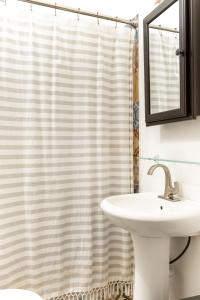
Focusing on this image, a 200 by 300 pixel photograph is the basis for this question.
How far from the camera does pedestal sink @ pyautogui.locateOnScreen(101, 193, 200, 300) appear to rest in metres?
1.08

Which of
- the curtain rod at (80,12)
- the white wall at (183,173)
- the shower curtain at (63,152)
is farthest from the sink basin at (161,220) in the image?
the curtain rod at (80,12)

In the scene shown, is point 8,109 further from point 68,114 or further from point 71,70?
point 71,70

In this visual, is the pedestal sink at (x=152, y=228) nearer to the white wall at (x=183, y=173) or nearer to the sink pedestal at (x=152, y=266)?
the sink pedestal at (x=152, y=266)

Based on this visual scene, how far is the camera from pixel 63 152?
1609 millimetres

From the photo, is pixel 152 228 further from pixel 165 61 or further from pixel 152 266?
pixel 165 61

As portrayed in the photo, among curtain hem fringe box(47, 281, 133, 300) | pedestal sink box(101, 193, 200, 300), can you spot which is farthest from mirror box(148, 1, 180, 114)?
curtain hem fringe box(47, 281, 133, 300)

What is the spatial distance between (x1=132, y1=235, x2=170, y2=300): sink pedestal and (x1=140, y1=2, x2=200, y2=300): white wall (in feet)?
0.53

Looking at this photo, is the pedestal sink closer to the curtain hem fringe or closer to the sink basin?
the sink basin

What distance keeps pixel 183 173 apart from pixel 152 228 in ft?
1.47

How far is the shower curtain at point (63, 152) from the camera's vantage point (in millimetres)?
1486

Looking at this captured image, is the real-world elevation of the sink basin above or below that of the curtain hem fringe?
above

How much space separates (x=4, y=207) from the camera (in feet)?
4.79

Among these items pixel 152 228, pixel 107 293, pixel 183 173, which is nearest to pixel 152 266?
pixel 152 228

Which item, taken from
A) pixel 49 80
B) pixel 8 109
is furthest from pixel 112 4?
pixel 8 109
